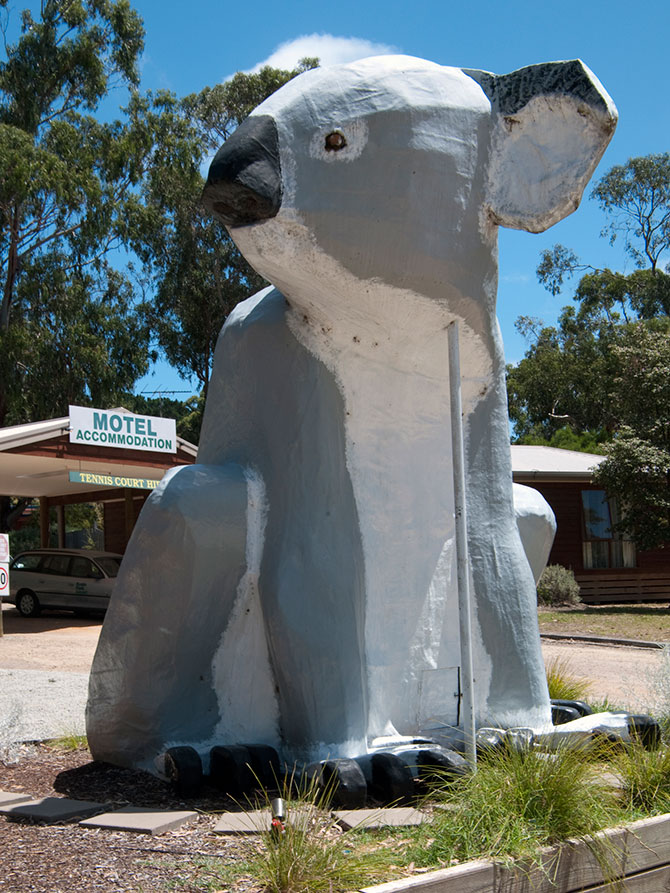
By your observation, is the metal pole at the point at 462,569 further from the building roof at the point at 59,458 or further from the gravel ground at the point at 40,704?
the building roof at the point at 59,458

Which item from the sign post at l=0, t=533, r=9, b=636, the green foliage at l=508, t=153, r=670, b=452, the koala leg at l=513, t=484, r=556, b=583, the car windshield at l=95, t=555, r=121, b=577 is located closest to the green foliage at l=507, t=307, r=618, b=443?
the green foliage at l=508, t=153, r=670, b=452

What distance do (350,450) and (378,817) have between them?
1.50 m

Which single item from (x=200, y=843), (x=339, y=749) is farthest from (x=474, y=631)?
(x=200, y=843)

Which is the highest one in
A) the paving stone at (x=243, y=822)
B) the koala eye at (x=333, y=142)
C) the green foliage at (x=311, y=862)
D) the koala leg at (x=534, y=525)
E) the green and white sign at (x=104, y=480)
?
the koala eye at (x=333, y=142)

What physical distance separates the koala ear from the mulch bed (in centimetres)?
271

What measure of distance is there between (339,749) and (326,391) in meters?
1.47

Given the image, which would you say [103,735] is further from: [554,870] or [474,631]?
[554,870]

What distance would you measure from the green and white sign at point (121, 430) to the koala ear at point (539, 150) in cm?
1081

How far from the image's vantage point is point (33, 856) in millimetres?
3053

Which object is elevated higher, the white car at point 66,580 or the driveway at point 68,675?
the white car at point 66,580

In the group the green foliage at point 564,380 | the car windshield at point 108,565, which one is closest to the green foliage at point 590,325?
the green foliage at point 564,380

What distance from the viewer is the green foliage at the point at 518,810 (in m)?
2.92

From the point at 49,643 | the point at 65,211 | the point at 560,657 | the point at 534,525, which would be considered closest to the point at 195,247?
the point at 65,211

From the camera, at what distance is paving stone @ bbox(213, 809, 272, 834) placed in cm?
323
